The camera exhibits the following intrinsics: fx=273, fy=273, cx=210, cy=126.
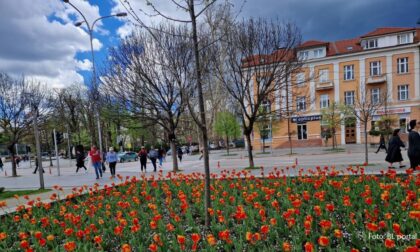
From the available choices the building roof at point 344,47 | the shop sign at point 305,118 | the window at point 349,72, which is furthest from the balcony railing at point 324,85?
the shop sign at point 305,118

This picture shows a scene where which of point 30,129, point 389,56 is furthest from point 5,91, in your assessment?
point 389,56

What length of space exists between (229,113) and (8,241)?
3355cm

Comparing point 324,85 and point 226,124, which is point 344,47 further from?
point 226,124

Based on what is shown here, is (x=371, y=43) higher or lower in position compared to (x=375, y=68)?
higher

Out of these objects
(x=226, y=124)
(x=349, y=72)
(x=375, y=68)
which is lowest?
(x=226, y=124)

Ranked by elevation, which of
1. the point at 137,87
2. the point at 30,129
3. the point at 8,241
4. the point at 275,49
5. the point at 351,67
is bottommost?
the point at 8,241

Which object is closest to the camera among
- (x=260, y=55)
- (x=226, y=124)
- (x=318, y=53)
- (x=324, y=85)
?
(x=260, y=55)

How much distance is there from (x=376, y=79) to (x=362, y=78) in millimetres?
1627

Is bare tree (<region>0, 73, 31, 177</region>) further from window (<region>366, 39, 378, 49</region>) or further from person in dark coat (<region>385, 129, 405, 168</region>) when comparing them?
window (<region>366, 39, 378, 49</region>)

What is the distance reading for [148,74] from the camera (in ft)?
52.7

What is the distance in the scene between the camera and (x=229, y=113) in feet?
123

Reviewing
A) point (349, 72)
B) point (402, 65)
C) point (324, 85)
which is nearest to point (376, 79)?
point (349, 72)

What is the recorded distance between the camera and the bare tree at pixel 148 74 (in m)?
15.6

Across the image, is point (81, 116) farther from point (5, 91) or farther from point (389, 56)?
point (389, 56)
